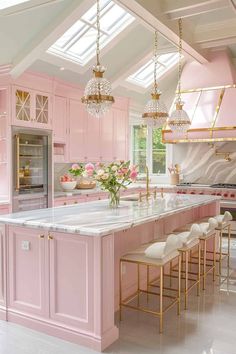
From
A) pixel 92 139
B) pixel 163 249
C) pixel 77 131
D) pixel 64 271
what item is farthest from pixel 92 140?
pixel 64 271

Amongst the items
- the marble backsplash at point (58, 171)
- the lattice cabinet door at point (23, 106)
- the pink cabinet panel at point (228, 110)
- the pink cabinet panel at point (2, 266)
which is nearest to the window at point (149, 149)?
the pink cabinet panel at point (228, 110)

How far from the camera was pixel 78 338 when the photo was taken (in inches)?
108

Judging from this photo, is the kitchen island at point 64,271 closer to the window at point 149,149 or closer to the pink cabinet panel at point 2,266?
the pink cabinet panel at point 2,266

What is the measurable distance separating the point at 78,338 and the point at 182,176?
18.2 feet

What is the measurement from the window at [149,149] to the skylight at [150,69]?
1.07 m

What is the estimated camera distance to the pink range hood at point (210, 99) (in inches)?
257

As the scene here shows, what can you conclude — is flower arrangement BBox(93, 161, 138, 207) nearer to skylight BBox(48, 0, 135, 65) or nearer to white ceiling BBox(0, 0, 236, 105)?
white ceiling BBox(0, 0, 236, 105)

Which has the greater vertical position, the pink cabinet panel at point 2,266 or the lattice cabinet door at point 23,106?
the lattice cabinet door at point 23,106

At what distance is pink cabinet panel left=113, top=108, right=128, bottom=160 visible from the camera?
7.37 m

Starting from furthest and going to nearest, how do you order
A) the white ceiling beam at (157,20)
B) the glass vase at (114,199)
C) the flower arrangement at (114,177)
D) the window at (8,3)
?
the window at (8,3)
the white ceiling beam at (157,20)
the glass vase at (114,199)
the flower arrangement at (114,177)

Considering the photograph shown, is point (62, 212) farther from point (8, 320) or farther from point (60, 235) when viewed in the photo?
point (8, 320)

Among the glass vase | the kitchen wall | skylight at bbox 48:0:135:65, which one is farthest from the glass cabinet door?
the kitchen wall

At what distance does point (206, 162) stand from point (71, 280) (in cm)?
540

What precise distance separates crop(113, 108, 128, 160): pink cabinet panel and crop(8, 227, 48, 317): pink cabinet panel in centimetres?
448
